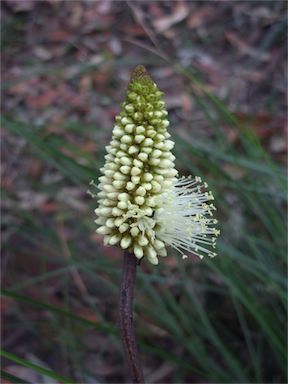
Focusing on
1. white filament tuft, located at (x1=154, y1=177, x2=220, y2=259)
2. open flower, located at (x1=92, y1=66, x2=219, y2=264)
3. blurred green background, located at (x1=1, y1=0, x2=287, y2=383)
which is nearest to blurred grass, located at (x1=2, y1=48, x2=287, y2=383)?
blurred green background, located at (x1=1, y1=0, x2=287, y2=383)

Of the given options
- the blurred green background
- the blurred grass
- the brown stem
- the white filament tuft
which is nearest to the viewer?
the brown stem

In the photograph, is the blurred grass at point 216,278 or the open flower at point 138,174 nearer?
the open flower at point 138,174

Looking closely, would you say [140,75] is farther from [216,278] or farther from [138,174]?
[216,278]

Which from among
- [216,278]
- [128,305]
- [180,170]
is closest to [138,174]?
[128,305]

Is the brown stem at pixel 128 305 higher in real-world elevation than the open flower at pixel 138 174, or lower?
lower

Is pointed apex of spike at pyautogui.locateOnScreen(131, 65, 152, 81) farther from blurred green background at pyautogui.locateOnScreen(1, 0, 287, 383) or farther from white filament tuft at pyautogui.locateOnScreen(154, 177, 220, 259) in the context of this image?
blurred green background at pyautogui.locateOnScreen(1, 0, 287, 383)

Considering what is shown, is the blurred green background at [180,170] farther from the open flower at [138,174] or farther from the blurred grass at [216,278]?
the open flower at [138,174]

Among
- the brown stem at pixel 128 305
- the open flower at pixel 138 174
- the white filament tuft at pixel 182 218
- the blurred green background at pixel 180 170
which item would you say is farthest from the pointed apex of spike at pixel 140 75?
the blurred green background at pixel 180 170
